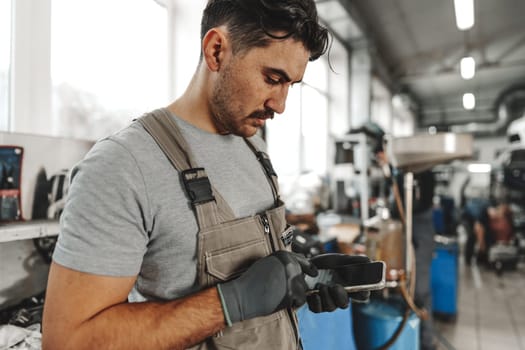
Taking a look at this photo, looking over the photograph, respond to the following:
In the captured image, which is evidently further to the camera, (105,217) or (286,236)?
(286,236)

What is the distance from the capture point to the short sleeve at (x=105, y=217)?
0.59 metres

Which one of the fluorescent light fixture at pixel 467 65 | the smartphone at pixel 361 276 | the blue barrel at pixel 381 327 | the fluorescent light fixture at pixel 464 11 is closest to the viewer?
the smartphone at pixel 361 276

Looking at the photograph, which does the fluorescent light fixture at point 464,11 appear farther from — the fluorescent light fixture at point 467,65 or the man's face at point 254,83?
the man's face at point 254,83

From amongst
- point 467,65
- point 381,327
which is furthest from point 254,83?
point 467,65

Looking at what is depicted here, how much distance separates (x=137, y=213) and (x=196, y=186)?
131 millimetres

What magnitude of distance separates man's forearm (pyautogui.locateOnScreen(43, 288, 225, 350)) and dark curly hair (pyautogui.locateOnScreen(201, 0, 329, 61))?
566mm

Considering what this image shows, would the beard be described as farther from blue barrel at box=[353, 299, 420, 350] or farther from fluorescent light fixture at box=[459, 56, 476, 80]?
fluorescent light fixture at box=[459, 56, 476, 80]

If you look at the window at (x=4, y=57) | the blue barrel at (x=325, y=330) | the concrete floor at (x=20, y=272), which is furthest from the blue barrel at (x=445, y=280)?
the window at (x=4, y=57)

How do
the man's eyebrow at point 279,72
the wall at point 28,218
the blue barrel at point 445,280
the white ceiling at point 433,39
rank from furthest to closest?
the white ceiling at point 433,39, the blue barrel at point 445,280, the wall at point 28,218, the man's eyebrow at point 279,72

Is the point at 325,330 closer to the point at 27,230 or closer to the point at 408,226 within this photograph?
the point at 408,226

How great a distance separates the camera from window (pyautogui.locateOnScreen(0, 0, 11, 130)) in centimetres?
134

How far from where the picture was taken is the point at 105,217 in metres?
0.60

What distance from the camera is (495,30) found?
5.48 m

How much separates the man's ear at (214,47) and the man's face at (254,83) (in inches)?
0.9
